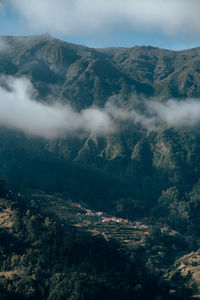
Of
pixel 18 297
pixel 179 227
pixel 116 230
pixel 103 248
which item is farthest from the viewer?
pixel 179 227

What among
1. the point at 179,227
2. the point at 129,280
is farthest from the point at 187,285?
the point at 179,227

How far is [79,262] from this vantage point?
11056cm

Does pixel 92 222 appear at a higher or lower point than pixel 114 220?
lower

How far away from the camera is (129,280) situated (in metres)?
106

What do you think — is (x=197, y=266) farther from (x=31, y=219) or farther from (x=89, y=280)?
(x=31, y=219)

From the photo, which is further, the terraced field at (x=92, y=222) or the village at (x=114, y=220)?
the village at (x=114, y=220)

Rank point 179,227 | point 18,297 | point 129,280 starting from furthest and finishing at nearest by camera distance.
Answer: point 179,227
point 129,280
point 18,297

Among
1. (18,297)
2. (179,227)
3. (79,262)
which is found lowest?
(18,297)

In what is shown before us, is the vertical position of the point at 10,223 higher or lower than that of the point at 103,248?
higher

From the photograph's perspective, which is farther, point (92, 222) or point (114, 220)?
point (114, 220)

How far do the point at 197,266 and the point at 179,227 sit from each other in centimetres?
6479

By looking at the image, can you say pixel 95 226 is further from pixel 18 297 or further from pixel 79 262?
pixel 18 297

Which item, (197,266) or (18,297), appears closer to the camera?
(18,297)

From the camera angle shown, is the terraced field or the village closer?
the terraced field
